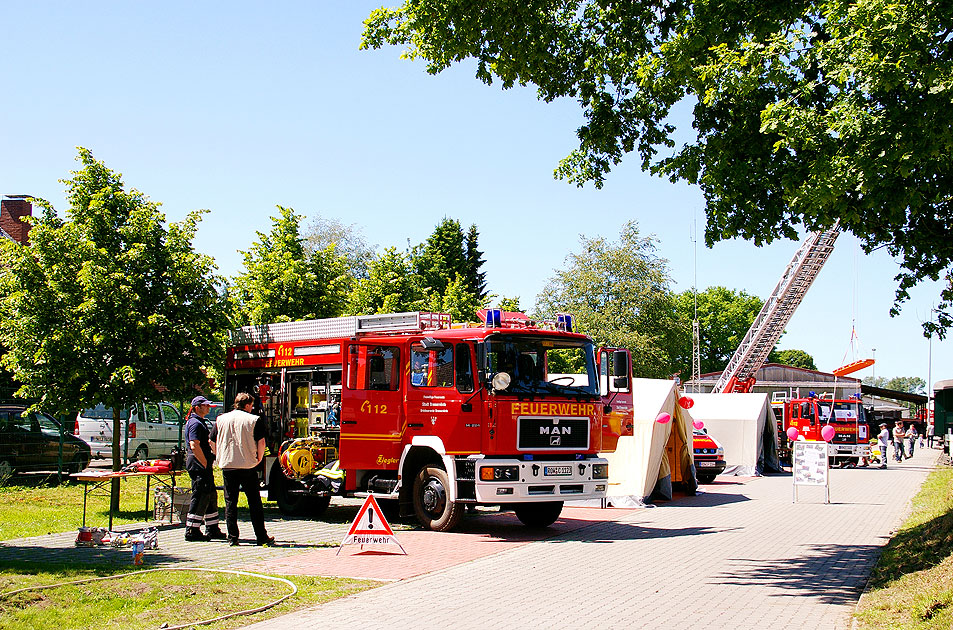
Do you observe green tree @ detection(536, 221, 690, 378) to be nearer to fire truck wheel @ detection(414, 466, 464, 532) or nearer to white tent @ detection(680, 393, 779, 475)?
white tent @ detection(680, 393, 779, 475)

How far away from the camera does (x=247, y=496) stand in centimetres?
1178

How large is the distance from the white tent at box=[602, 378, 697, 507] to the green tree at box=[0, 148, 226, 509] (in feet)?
27.9

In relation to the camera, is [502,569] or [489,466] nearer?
[502,569]

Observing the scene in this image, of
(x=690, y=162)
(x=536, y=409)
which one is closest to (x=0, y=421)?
(x=536, y=409)

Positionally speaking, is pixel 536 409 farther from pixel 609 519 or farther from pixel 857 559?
pixel 857 559

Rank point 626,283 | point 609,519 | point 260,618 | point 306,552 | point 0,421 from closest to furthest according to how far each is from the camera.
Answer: point 260,618 → point 306,552 → point 609,519 → point 0,421 → point 626,283

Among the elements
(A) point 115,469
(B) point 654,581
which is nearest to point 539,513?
(B) point 654,581

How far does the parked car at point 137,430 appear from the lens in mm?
23531

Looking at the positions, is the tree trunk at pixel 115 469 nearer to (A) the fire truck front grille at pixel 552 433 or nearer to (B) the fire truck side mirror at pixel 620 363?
(A) the fire truck front grille at pixel 552 433

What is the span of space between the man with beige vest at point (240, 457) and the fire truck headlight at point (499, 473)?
9.94 feet

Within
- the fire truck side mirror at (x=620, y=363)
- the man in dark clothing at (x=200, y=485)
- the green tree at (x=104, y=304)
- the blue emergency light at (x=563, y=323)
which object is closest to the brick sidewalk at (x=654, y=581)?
the fire truck side mirror at (x=620, y=363)

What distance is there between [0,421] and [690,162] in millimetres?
15092

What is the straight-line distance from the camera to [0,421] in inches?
717

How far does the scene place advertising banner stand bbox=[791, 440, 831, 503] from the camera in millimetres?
19172
